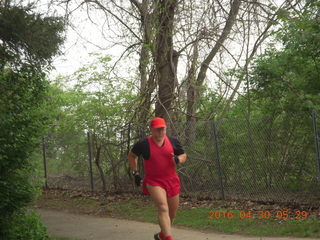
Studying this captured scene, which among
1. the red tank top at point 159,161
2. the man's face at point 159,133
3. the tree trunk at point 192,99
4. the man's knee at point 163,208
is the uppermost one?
the tree trunk at point 192,99

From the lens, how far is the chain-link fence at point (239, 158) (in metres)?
9.83

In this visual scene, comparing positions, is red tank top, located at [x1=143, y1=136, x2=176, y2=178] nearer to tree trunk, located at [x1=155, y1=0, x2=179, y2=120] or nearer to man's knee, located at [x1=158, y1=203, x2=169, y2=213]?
man's knee, located at [x1=158, y1=203, x2=169, y2=213]

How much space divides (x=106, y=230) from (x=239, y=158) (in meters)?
3.70

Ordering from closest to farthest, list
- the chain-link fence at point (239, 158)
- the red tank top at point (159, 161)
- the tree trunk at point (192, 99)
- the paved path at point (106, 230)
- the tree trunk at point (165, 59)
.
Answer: the red tank top at point (159, 161)
the paved path at point (106, 230)
the chain-link fence at point (239, 158)
the tree trunk at point (192, 99)
the tree trunk at point (165, 59)

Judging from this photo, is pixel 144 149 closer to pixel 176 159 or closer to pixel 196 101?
pixel 176 159

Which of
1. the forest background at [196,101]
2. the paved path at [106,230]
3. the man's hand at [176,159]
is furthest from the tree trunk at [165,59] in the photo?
the man's hand at [176,159]

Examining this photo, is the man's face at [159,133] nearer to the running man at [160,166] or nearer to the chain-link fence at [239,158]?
the running man at [160,166]

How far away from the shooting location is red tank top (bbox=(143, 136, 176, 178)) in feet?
21.5

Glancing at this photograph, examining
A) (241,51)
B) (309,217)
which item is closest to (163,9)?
(241,51)

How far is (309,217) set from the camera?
8.78 m

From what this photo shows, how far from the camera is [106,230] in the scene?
9.53 metres

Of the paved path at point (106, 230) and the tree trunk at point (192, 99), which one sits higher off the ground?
the tree trunk at point (192, 99)

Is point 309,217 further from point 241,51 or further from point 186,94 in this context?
point 186,94

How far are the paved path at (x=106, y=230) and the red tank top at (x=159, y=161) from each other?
224 cm
